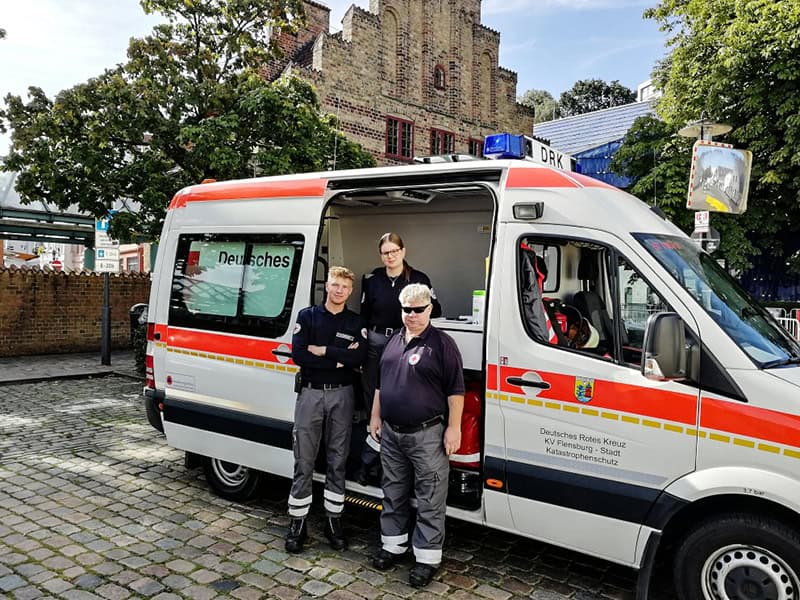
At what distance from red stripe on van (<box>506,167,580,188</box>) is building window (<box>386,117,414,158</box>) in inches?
657

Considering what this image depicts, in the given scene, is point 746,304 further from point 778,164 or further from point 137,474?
point 778,164

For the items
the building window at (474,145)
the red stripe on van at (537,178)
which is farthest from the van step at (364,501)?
the building window at (474,145)

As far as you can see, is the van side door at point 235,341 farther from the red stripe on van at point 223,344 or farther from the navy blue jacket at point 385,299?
the navy blue jacket at point 385,299

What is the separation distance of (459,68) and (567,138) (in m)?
7.11

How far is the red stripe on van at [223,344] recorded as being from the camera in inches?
190

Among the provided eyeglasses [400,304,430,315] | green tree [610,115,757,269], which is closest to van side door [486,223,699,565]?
eyeglasses [400,304,430,315]

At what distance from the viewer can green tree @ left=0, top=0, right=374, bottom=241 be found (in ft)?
37.4

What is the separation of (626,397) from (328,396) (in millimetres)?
1941

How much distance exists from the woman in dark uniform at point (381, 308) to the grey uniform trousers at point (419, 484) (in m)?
0.46

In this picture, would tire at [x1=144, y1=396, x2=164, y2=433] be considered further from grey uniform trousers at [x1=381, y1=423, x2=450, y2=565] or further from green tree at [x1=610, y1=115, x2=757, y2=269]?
green tree at [x1=610, y1=115, x2=757, y2=269]

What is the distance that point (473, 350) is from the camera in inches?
160

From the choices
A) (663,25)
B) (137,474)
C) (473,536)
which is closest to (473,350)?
(473,536)

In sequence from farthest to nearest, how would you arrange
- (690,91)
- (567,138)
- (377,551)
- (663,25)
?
(567,138) → (663,25) → (690,91) → (377,551)

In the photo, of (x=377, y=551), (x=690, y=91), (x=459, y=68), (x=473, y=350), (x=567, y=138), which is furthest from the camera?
(x=567, y=138)
